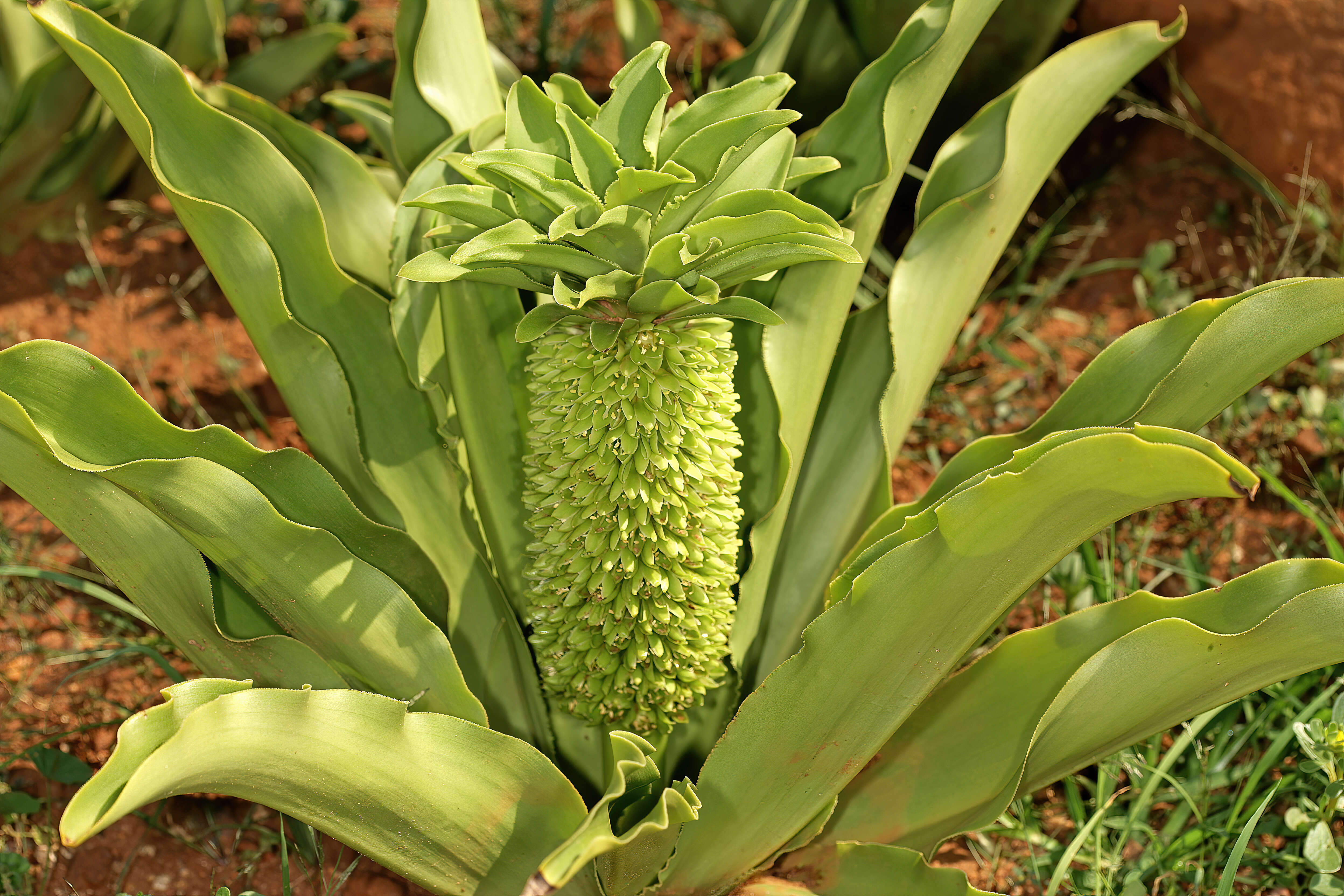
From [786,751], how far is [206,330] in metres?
2.34

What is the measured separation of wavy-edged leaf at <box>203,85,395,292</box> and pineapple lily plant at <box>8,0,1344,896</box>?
4 centimetres

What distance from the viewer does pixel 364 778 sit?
139cm

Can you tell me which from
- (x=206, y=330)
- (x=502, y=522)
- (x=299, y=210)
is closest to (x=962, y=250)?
(x=502, y=522)

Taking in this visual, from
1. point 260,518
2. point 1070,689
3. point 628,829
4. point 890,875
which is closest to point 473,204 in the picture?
point 260,518

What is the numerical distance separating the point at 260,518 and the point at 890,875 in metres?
1.06

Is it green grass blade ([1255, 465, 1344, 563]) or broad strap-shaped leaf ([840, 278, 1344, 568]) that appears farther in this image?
green grass blade ([1255, 465, 1344, 563])

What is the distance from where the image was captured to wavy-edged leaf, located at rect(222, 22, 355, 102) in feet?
10.6

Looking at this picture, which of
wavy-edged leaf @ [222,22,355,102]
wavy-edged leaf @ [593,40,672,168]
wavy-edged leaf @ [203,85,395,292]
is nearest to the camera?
wavy-edged leaf @ [593,40,672,168]

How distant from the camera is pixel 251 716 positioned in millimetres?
1284

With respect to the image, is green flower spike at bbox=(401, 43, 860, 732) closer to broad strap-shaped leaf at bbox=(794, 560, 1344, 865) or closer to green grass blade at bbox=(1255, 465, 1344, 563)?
broad strap-shaped leaf at bbox=(794, 560, 1344, 865)

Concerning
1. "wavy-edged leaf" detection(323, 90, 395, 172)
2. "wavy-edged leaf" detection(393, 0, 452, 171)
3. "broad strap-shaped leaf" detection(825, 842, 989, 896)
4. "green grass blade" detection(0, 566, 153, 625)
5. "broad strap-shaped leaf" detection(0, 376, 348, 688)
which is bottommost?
"green grass blade" detection(0, 566, 153, 625)

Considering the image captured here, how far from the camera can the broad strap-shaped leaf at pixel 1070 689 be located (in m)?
1.48

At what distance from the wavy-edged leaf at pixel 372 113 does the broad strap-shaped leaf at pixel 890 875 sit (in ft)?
5.30

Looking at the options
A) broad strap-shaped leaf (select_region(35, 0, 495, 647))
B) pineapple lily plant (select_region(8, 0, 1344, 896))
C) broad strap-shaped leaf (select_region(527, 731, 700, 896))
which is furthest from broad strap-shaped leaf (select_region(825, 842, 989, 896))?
broad strap-shaped leaf (select_region(35, 0, 495, 647))
